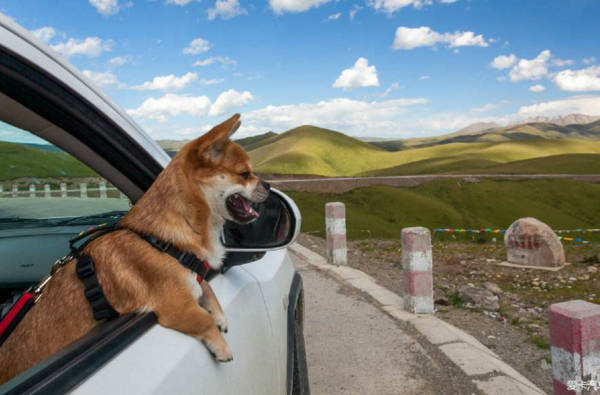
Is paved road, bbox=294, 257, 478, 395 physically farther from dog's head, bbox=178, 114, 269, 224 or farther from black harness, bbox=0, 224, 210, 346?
black harness, bbox=0, 224, 210, 346

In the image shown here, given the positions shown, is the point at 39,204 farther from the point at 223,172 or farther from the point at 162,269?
the point at 162,269

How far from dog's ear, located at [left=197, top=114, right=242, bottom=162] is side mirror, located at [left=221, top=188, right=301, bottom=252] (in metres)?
0.38

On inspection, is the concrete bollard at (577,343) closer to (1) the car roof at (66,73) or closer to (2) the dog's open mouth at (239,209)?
(2) the dog's open mouth at (239,209)

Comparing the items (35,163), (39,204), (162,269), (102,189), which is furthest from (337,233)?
(162,269)

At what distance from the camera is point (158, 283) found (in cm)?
146

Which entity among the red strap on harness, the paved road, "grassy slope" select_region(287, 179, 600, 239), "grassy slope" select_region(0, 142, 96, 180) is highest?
"grassy slope" select_region(0, 142, 96, 180)

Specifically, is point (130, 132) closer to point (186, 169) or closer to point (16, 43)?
point (186, 169)

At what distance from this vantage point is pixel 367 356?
4895 mm

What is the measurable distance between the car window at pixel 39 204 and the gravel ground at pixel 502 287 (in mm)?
4180

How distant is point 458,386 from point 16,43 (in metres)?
3.98

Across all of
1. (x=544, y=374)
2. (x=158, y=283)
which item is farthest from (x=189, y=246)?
(x=544, y=374)

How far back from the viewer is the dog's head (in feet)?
5.93

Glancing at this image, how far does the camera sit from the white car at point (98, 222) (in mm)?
1144

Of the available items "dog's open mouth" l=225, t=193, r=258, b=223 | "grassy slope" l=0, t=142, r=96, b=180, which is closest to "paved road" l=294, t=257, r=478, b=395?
"dog's open mouth" l=225, t=193, r=258, b=223
